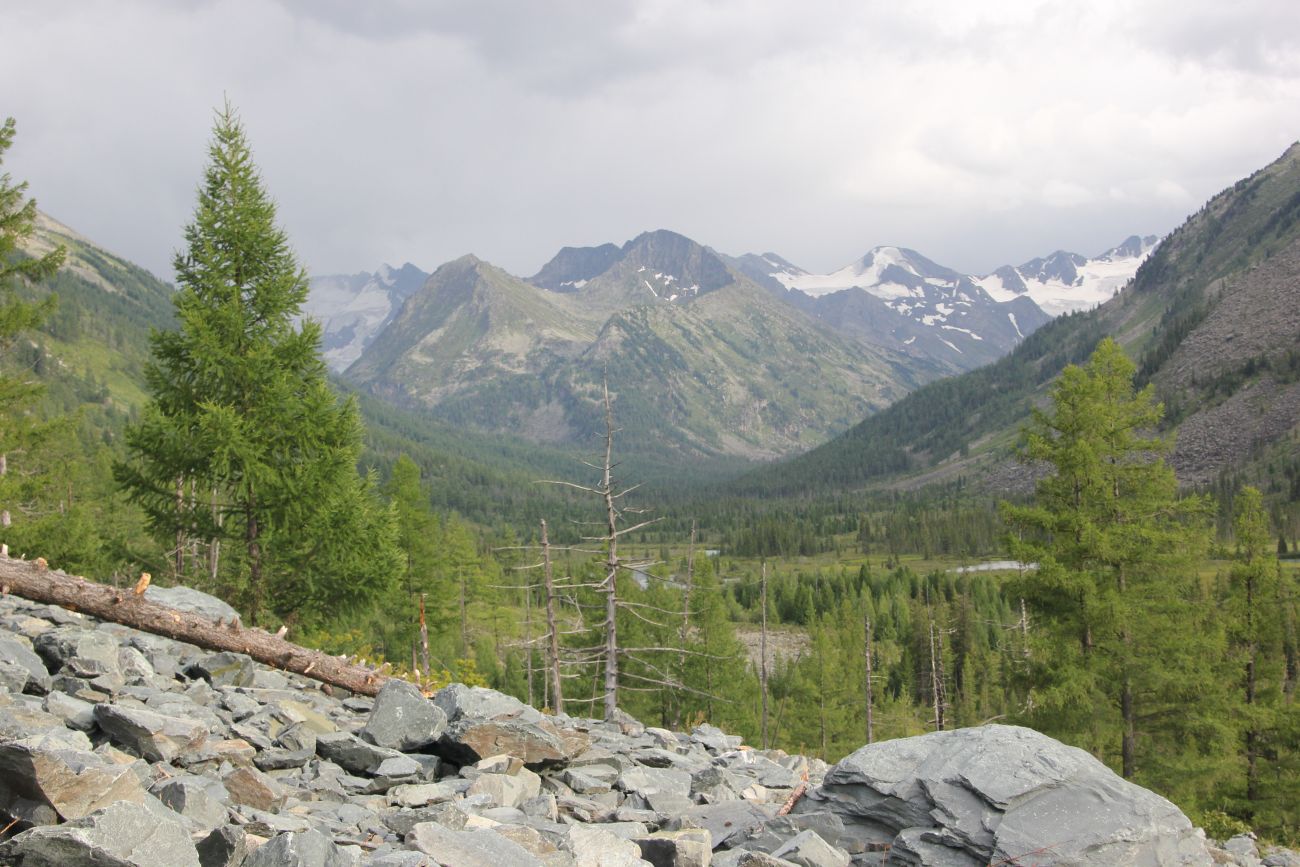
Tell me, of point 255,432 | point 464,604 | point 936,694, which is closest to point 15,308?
point 255,432

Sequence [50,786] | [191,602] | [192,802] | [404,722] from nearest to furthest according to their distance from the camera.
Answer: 1. [50,786]
2. [192,802]
3. [404,722]
4. [191,602]

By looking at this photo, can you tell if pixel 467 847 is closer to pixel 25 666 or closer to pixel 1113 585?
pixel 25 666

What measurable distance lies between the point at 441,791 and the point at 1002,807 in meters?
Answer: 6.34

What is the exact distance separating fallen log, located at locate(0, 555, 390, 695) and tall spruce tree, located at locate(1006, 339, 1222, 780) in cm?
1858

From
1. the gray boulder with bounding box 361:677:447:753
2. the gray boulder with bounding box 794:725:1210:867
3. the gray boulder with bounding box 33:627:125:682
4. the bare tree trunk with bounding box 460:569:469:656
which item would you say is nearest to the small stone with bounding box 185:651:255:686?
the gray boulder with bounding box 33:627:125:682

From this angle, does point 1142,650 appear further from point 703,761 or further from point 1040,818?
point 1040,818

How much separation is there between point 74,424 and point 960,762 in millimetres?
30771

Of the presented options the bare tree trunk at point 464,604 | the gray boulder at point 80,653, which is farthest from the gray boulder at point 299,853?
the bare tree trunk at point 464,604

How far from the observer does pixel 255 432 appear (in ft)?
61.6

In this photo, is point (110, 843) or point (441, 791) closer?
point (110, 843)

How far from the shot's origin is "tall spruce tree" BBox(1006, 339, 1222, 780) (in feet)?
73.7

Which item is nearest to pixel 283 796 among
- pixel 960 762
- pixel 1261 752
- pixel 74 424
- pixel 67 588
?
pixel 960 762

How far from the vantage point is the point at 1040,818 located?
863 cm

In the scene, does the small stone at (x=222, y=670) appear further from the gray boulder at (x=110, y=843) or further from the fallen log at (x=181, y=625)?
the gray boulder at (x=110, y=843)
